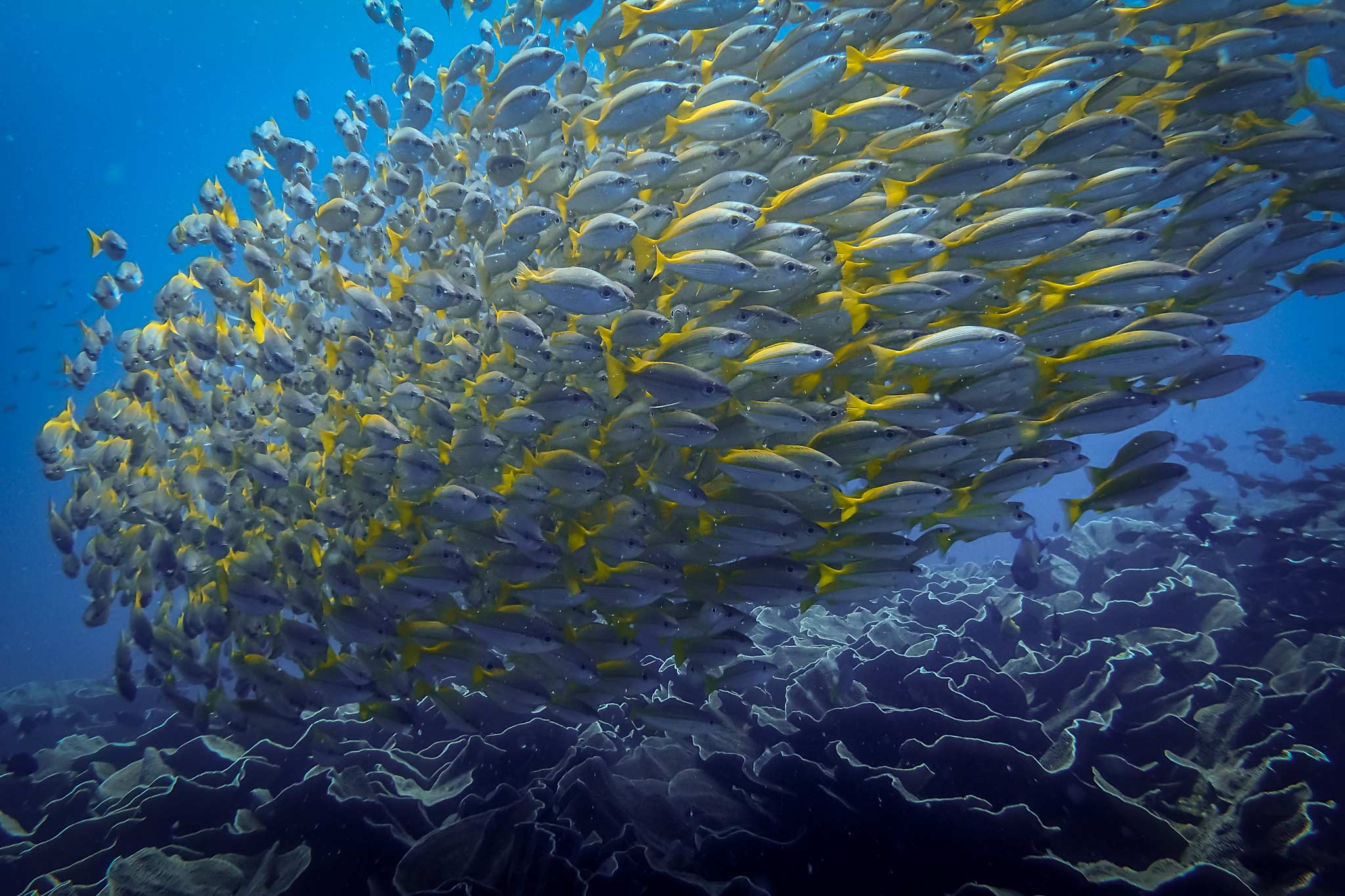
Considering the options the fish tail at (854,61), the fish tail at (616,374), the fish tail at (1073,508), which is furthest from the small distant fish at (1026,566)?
the fish tail at (616,374)

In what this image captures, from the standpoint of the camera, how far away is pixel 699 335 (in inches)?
148

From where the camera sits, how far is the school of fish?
3.78 m

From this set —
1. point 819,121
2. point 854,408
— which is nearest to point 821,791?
A: point 854,408

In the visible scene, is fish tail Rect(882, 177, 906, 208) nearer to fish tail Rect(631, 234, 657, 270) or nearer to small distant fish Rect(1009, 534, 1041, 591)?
fish tail Rect(631, 234, 657, 270)

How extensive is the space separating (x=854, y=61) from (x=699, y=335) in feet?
7.00

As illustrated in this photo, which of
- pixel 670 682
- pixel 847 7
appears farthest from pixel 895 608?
pixel 847 7

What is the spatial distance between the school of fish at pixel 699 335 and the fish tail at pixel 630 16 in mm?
26

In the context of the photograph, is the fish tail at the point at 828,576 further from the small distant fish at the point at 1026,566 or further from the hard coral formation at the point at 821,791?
the small distant fish at the point at 1026,566

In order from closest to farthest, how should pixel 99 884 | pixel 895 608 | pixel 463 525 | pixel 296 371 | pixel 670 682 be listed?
pixel 99 884 → pixel 463 525 → pixel 296 371 → pixel 670 682 → pixel 895 608

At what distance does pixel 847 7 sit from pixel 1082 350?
10.5ft

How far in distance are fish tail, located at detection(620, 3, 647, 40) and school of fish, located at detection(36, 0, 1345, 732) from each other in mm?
26

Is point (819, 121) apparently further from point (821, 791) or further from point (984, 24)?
point (821, 791)

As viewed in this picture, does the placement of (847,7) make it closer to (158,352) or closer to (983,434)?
(983,434)

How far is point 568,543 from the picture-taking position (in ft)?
14.1
